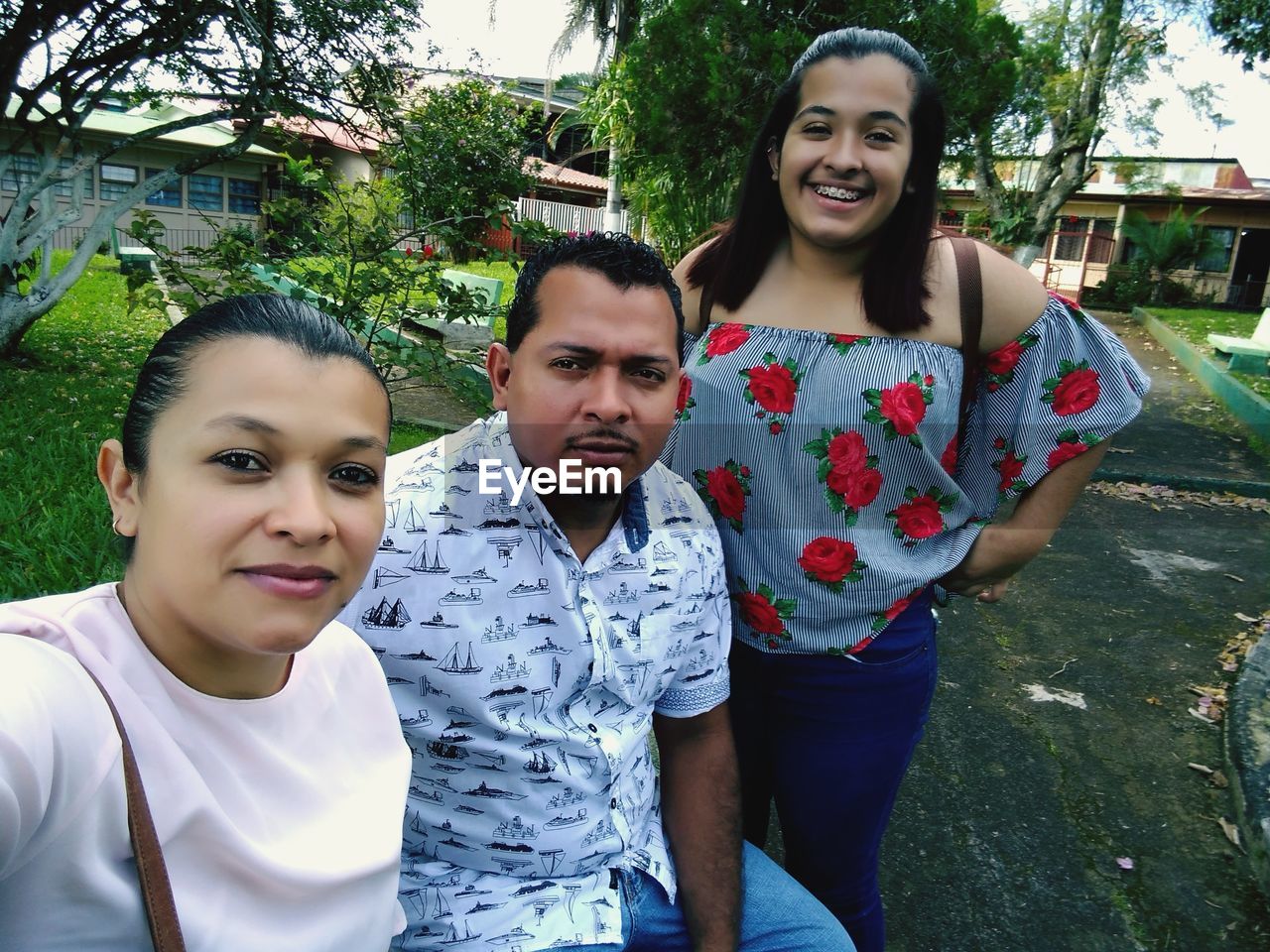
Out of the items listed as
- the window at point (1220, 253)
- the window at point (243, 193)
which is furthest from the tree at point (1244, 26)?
the window at point (243, 193)

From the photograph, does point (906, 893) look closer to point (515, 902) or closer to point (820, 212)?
point (515, 902)

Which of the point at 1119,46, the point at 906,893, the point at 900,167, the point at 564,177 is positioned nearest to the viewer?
the point at 900,167

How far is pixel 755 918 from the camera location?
1655mm

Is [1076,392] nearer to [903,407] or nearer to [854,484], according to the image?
[903,407]

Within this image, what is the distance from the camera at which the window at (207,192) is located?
21.2m

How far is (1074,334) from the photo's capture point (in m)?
1.81

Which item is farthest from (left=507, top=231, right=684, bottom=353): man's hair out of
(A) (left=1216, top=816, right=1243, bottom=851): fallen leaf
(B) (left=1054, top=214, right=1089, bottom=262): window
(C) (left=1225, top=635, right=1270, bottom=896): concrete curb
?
(B) (left=1054, top=214, right=1089, bottom=262): window

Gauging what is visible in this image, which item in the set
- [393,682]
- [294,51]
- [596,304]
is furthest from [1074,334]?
[294,51]

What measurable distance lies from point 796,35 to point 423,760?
17.9 ft

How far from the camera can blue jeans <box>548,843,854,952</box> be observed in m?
1.57

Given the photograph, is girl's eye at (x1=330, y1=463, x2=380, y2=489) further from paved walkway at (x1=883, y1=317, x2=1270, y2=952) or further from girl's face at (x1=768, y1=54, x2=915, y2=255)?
paved walkway at (x1=883, y1=317, x2=1270, y2=952)

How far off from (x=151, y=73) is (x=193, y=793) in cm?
845

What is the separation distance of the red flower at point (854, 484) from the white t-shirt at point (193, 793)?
91 cm

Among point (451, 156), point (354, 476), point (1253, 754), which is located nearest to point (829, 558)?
point (354, 476)
